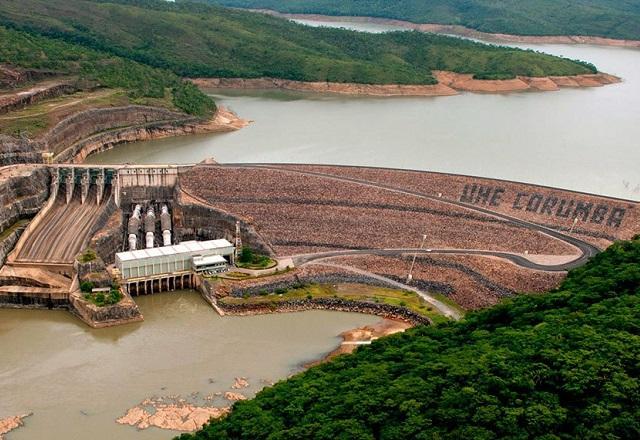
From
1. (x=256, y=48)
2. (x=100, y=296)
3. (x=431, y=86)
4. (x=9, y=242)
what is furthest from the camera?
(x=256, y=48)

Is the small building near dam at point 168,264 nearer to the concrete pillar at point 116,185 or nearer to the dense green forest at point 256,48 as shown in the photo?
the concrete pillar at point 116,185

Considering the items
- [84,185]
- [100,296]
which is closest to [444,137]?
[84,185]

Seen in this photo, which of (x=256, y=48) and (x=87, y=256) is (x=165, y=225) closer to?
(x=87, y=256)

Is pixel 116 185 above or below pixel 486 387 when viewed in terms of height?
below

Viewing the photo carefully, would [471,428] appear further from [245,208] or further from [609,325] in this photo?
[245,208]

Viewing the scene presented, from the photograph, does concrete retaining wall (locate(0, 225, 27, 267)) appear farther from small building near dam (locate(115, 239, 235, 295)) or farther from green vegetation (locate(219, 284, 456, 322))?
green vegetation (locate(219, 284, 456, 322))

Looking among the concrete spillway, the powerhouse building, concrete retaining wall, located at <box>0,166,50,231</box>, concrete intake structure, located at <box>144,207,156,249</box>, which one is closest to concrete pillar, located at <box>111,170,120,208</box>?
the concrete spillway

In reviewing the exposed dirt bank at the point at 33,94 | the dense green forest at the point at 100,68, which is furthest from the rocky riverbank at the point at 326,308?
the dense green forest at the point at 100,68
